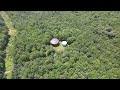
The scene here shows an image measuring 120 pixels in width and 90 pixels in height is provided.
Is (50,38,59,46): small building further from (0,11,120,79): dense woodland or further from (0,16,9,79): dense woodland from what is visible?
(0,16,9,79): dense woodland

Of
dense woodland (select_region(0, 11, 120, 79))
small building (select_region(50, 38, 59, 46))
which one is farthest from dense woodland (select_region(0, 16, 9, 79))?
small building (select_region(50, 38, 59, 46))

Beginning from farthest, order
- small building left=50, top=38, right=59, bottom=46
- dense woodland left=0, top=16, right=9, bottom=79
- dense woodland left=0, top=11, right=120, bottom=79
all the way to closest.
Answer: small building left=50, top=38, right=59, bottom=46, dense woodland left=0, top=16, right=9, bottom=79, dense woodland left=0, top=11, right=120, bottom=79

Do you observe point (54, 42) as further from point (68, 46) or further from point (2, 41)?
point (2, 41)

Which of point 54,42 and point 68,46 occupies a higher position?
point 54,42

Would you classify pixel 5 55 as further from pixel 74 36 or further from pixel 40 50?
pixel 74 36

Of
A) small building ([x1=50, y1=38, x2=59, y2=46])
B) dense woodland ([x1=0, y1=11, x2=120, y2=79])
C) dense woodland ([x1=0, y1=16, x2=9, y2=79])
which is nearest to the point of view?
dense woodland ([x1=0, y1=11, x2=120, y2=79])

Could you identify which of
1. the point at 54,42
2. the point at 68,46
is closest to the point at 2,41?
the point at 54,42

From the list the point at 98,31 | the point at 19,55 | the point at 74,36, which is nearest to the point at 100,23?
the point at 98,31

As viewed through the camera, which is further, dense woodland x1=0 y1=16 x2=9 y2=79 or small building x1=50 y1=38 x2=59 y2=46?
small building x1=50 y1=38 x2=59 y2=46

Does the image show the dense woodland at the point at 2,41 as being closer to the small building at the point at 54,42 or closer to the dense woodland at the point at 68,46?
the dense woodland at the point at 68,46
